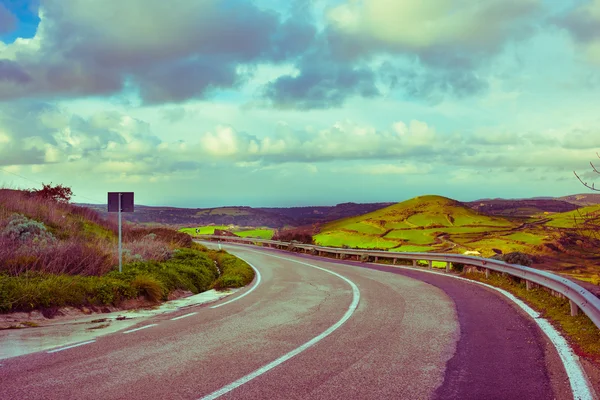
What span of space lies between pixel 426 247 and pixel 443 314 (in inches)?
803

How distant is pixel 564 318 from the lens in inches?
368

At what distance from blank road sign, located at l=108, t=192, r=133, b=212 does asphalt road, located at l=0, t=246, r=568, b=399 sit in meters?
6.02

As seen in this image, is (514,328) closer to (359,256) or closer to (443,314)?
(443,314)

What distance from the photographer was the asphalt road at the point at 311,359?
539cm

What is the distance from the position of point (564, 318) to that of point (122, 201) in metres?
12.7

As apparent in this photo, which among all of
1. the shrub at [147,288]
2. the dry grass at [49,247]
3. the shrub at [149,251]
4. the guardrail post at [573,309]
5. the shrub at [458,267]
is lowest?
the shrub at [458,267]

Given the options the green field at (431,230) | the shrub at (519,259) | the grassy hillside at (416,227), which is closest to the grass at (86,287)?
the shrub at (519,259)

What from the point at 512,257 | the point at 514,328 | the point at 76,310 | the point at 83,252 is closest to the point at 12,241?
the point at 83,252

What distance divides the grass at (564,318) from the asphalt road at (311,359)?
51 centimetres

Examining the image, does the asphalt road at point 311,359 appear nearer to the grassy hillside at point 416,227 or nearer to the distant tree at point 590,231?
the distant tree at point 590,231

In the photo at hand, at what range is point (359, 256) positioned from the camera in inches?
1281

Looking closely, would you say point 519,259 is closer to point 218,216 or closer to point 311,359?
point 311,359

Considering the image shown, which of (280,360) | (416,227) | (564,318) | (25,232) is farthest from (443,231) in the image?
(280,360)

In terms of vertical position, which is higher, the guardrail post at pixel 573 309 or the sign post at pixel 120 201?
the sign post at pixel 120 201
